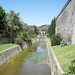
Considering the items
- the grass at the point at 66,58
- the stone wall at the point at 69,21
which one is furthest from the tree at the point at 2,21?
the grass at the point at 66,58

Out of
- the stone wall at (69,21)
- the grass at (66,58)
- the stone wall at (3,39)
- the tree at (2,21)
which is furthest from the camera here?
the tree at (2,21)

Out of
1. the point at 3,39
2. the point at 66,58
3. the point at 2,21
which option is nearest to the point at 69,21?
the point at 66,58

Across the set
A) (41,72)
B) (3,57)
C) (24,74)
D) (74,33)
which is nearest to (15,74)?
(24,74)

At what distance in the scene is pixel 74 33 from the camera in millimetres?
18516

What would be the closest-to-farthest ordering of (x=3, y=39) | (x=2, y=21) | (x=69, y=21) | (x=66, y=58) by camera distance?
(x=66, y=58) → (x=69, y=21) → (x=2, y=21) → (x=3, y=39)

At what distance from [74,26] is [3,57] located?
8.84 metres

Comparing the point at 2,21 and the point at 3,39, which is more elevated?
the point at 2,21

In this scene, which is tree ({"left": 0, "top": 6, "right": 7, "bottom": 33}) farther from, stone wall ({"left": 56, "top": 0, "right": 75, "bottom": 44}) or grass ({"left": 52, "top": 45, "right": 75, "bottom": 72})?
grass ({"left": 52, "top": 45, "right": 75, "bottom": 72})

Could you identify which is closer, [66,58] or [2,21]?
[66,58]

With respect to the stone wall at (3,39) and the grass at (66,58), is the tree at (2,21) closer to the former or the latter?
the stone wall at (3,39)

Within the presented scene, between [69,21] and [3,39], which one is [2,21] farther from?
[69,21]

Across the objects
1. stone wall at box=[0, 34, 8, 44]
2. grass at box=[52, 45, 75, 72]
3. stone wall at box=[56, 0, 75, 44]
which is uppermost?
stone wall at box=[56, 0, 75, 44]

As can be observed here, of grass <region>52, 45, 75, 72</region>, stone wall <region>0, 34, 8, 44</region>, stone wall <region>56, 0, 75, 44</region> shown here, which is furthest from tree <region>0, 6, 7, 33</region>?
grass <region>52, 45, 75, 72</region>

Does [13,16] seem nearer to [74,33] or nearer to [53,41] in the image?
[53,41]
